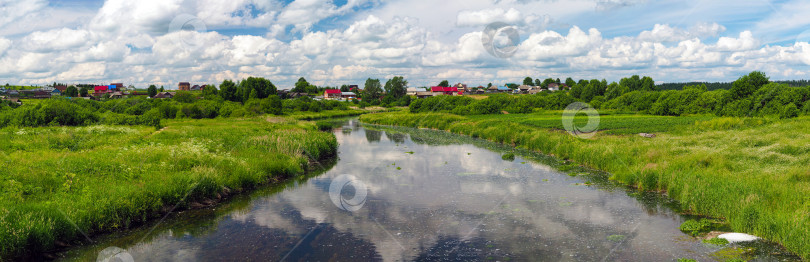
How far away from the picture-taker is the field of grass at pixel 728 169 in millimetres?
15570

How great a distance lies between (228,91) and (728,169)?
429 feet

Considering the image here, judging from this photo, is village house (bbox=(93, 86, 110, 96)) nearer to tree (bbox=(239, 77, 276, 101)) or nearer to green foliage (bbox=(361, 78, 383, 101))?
tree (bbox=(239, 77, 276, 101))

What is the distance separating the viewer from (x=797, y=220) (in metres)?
14.2

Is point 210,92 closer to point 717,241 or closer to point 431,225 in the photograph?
point 431,225

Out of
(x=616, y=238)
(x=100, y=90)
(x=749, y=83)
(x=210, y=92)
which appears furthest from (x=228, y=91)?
(x=616, y=238)

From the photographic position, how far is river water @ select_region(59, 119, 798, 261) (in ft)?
48.6

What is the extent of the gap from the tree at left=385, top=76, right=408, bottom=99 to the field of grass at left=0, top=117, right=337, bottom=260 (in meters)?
152

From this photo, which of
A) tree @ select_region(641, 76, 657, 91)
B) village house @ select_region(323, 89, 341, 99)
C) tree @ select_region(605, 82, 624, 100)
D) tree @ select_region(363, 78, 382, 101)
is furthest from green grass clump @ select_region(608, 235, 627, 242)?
village house @ select_region(323, 89, 341, 99)

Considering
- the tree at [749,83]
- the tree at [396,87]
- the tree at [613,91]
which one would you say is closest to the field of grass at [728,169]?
the tree at [749,83]

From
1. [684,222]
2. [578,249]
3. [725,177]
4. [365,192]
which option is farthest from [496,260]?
[725,177]

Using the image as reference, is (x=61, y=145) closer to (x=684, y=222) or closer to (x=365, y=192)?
(x=365, y=192)

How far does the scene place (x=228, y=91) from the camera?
13225cm

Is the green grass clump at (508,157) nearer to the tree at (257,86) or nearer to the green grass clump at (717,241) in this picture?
the green grass clump at (717,241)

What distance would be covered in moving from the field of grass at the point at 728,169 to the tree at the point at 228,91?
364 feet
